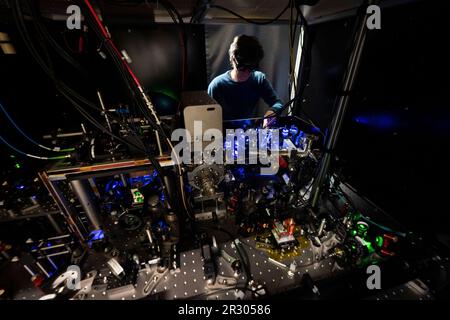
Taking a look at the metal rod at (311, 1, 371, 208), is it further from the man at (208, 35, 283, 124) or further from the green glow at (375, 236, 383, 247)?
the man at (208, 35, 283, 124)

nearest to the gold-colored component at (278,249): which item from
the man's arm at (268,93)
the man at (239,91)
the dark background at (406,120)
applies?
the dark background at (406,120)

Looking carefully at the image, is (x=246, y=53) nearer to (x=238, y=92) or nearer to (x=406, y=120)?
(x=238, y=92)

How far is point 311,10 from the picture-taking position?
1.62 metres

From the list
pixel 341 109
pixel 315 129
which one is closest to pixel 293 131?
pixel 315 129

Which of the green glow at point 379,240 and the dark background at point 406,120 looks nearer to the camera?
the dark background at point 406,120

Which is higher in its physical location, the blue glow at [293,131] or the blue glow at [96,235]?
the blue glow at [293,131]

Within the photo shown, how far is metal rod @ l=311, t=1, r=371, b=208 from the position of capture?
35.2 inches

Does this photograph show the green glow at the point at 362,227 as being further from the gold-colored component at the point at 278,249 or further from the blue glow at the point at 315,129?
the blue glow at the point at 315,129

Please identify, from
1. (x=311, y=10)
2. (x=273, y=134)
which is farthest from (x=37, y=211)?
(x=311, y=10)

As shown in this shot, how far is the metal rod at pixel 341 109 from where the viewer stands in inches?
35.2

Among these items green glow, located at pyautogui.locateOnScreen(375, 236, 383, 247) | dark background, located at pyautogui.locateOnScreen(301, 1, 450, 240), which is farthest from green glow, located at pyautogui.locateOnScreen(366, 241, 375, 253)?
dark background, located at pyautogui.locateOnScreen(301, 1, 450, 240)

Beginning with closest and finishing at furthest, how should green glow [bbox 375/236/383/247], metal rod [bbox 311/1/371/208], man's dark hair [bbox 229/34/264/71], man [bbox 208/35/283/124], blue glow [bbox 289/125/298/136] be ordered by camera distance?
metal rod [bbox 311/1/371/208] < green glow [bbox 375/236/383/247] < blue glow [bbox 289/125/298/136] < man's dark hair [bbox 229/34/264/71] < man [bbox 208/35/283/124]

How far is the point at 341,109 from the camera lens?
1.07 m

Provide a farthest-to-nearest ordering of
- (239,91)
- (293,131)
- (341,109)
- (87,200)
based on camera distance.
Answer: (239,91)
(293,131)
(87,200)
(341,109)
